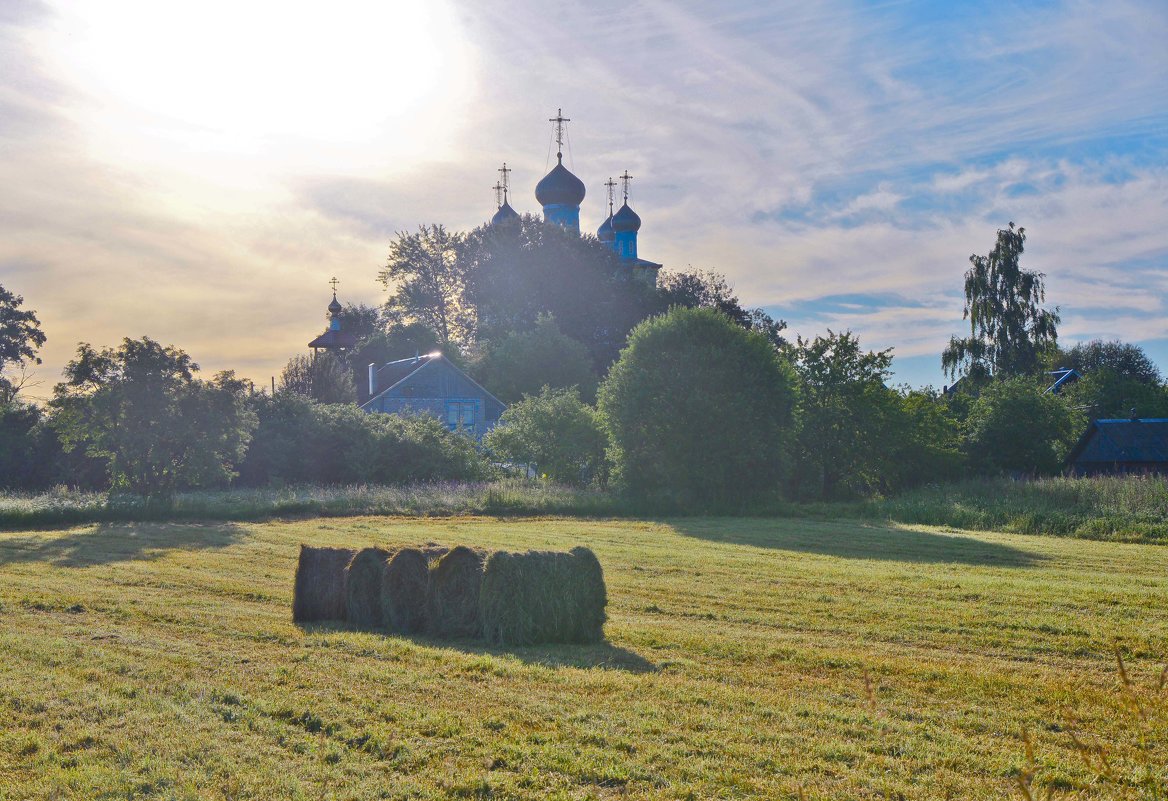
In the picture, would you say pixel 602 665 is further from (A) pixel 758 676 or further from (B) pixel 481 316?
(B) pixel 481 316

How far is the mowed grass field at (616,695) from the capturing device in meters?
6.13

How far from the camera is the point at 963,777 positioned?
20.1 ft

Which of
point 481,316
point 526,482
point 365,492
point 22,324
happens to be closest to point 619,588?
point 365,492

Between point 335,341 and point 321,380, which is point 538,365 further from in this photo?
point 335,341

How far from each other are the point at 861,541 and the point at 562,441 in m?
18.7

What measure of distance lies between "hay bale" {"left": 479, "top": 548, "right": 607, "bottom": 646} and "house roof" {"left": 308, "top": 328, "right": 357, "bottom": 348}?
8134 cm

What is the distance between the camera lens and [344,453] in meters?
39.3

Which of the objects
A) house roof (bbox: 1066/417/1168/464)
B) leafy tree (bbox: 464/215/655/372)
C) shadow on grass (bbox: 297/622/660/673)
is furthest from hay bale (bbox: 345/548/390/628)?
leafy tree (bbox: 464/215/655/372)

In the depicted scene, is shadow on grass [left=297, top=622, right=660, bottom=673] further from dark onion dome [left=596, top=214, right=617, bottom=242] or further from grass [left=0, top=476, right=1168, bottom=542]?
dark onion dome [left=596, top=214, right=617, bottom=242]

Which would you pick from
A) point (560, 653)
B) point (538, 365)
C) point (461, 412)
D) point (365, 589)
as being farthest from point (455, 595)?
point (538, 365)

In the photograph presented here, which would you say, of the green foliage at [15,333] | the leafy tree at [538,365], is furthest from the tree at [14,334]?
the leafy tree at [538,365]

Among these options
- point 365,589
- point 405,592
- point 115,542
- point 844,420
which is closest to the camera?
point 405,592

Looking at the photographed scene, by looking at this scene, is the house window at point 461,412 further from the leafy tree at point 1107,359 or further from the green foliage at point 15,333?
the leafy tree at point 1107,359

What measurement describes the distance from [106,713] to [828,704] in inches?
220
